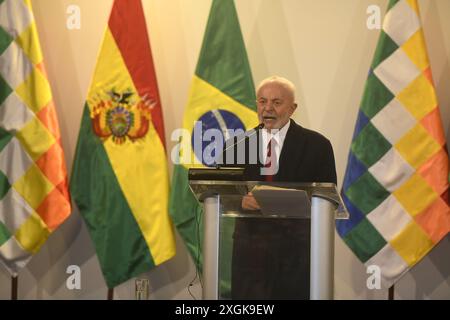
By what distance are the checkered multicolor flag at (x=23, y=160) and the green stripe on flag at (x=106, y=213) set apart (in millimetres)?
137

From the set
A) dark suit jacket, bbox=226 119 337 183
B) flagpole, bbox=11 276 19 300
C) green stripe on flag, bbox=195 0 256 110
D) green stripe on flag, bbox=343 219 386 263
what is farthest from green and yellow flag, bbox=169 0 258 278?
dark suit jacket, bbox=226 119 337 183

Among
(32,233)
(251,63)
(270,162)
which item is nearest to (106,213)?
(32,233)

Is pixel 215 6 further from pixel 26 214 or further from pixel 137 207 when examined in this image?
pixel 26 214

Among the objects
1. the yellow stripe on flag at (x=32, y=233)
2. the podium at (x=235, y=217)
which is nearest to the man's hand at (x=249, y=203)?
the podium at (x=235, y=217)

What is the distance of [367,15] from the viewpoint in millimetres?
5121

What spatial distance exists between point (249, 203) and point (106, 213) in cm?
237

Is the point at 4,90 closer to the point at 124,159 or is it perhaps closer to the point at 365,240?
the point at 124,159

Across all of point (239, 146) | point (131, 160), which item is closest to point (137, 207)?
point (131, 160)

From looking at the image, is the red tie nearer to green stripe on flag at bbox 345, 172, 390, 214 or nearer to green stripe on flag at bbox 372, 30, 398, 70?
green stripe on flag at bbox 345, 172, 390, 214

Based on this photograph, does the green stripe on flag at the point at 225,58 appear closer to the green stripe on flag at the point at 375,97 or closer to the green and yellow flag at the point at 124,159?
the green and yellow flag at the point at 124,159

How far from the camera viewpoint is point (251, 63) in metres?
5.17

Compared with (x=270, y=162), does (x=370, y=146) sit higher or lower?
higher

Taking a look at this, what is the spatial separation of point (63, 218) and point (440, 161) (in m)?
2.52

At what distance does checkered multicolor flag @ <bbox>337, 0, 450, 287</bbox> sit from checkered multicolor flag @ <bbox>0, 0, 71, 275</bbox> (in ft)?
6.41
